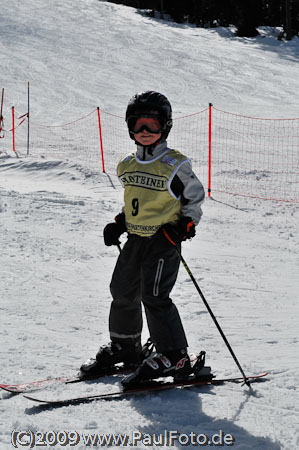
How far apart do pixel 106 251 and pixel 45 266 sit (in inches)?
37.7

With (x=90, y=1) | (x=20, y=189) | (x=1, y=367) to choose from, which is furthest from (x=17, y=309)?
(x=90, y=1)

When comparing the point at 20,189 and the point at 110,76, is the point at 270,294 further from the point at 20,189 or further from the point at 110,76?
the point at 110,76

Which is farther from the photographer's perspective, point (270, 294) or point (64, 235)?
point (64, 235)

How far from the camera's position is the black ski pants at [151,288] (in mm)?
3223

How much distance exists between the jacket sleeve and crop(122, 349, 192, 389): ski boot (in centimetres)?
83

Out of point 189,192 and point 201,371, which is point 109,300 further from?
point 189,192

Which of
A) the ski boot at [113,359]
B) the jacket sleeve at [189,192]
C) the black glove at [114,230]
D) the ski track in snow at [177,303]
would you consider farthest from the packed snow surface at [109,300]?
the jacket sleeve at [189,192]

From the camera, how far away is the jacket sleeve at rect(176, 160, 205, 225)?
320 centimetres

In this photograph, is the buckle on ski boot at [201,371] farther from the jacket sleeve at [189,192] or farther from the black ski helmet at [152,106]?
the black ski helmet at [152,106]

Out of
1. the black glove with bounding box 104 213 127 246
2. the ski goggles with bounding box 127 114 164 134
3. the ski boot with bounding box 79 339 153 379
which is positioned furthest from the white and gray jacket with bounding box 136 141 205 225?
the ski boot with bounding box 79 339 153 379

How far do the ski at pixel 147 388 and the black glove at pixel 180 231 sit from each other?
84cm

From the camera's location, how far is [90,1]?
132 feet

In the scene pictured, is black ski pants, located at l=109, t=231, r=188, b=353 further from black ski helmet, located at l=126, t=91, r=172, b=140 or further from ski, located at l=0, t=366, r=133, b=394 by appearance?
black ski helmet, located at l=126, t=91, r=172, b=140

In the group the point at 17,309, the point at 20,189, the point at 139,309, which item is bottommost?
the point at 20,189
